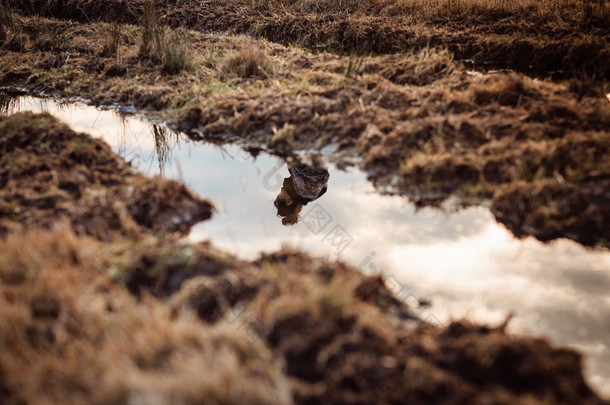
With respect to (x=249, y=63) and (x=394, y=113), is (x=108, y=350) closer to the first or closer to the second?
(x=394, y=113)

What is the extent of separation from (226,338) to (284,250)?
1167 mm

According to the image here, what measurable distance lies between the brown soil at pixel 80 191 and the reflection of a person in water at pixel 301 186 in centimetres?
115

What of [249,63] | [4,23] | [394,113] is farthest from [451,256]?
[4,23]

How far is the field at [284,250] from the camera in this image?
2199 millimetres

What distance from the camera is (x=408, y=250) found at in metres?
3.80

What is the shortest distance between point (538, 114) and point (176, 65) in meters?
5.68

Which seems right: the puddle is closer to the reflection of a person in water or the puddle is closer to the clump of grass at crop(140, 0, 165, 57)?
the reflection of a person in water

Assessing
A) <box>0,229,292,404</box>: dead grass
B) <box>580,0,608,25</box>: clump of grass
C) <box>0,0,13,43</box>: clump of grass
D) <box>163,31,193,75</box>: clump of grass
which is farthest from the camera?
<box>0,0,13,43</box>: clump of grass

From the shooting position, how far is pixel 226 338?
91.2 inches

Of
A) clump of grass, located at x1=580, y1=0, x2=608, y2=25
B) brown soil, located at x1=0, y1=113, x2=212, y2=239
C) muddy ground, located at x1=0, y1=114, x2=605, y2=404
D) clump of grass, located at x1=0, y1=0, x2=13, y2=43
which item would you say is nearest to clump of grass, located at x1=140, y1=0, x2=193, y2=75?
brown soil, located at x1=0, y1=113, x2=212, y2=239

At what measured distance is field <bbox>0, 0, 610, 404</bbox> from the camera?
220 centimetres

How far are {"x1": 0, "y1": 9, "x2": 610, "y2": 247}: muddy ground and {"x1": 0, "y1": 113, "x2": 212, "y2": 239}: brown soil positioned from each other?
1.59m

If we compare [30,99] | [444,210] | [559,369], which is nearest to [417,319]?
[559,369]

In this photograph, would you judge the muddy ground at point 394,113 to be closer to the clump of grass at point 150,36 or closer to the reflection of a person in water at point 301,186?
the clump of grass at point 150,36
